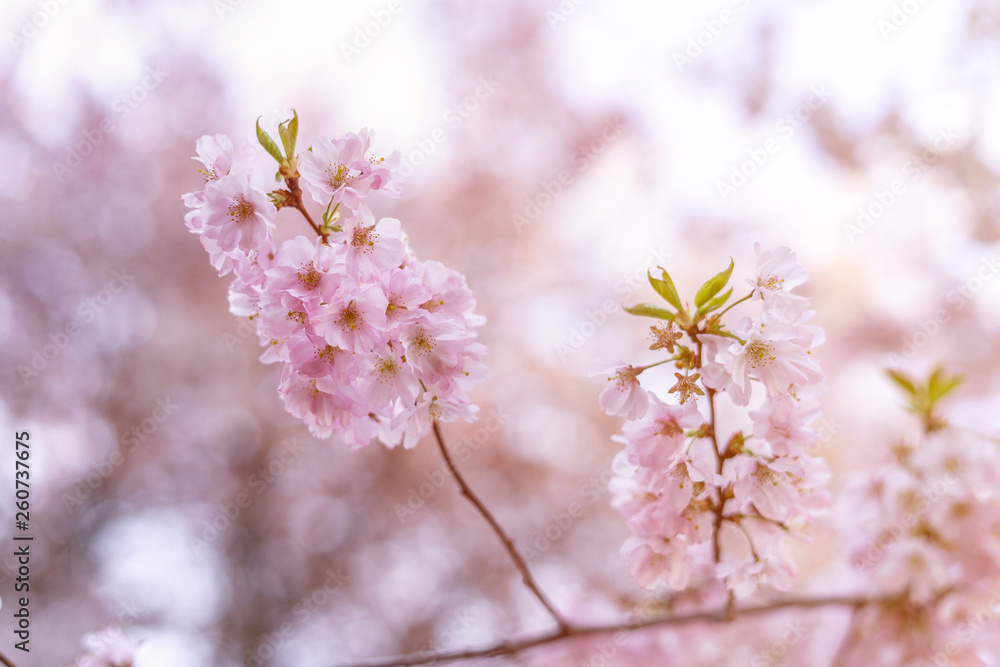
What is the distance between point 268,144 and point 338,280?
0.24 metres

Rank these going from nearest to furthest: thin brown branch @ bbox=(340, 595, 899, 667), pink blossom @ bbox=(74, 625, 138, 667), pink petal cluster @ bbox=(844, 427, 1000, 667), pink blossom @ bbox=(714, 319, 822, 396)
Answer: pink blossom @ bbox=(714, 319, 822, 396), thin brown branch @ bbox=(340, 595, 899, 667), pink blossom @ bbox=(74, 625, 138, 667), pink petal cluster @ bbox=(844, 427, 1000, 667)

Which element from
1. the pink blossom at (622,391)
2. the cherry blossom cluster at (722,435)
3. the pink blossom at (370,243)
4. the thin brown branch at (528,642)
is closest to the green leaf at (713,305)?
the cherry blossom cluster at (722,435)

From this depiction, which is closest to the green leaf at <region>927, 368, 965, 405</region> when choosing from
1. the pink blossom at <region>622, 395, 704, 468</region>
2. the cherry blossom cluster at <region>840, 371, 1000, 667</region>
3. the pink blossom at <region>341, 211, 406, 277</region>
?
the cherry blossom cluster at <region>840, 371, 1000, 667</region>

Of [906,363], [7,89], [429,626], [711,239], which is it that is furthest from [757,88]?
[7,89]

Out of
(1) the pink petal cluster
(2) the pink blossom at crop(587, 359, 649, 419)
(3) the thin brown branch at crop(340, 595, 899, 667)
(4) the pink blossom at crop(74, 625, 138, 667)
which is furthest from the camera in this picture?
(1) the pink petal cluster

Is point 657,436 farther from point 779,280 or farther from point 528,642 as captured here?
point 528,642

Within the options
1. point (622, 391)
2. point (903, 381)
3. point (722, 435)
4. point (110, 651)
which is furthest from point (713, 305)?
point (110, 651)

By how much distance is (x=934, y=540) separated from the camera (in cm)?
154

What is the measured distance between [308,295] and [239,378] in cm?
353

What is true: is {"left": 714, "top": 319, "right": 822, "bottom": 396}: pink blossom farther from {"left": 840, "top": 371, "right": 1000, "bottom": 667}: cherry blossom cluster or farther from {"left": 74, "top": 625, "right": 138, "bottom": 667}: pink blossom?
{"left": 74, "top": 625, "right": 138, "bottom": 667}: pink blossom

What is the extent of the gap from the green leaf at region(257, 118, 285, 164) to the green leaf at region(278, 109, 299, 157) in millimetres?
13

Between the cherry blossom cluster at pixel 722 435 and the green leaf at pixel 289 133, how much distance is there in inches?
22.7

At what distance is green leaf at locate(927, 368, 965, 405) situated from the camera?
1.53 m

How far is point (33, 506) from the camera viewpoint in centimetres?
349
